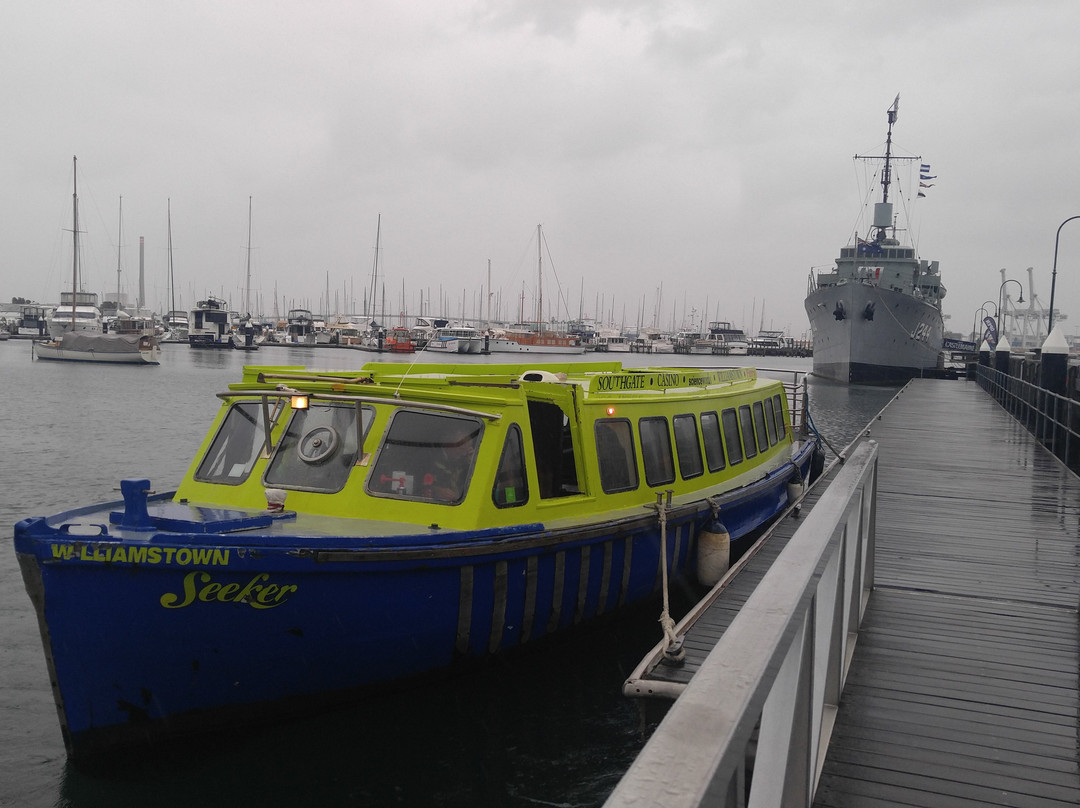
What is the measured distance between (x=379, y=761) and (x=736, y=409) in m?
8.41

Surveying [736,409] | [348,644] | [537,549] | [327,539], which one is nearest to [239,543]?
[327,539]

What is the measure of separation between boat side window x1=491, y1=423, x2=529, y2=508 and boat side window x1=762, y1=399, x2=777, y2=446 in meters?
8.54

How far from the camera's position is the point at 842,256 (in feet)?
250

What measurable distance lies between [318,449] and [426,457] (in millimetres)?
1081

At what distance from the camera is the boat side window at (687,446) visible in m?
11.8

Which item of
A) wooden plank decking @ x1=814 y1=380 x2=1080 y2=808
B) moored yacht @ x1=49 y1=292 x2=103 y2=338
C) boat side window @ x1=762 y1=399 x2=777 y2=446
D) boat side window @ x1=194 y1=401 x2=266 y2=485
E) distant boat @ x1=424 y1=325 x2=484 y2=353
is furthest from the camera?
distant boat @ x1=424 y1=325 x2=484 y2=353

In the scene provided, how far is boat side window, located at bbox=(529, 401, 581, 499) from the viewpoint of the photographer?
9609 millimetres

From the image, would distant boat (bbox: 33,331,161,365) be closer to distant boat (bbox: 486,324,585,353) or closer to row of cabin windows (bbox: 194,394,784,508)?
distant boat (bbox: 486,324,585,353)

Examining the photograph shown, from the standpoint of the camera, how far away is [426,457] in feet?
28.1

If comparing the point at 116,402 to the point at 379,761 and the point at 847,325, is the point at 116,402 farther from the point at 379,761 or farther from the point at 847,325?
the point at 847,325

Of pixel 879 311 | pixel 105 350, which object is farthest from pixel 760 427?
pixel 105 350

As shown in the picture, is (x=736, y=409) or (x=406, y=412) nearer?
(x=406, y=412)

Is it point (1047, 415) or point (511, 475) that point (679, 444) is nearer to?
point (511, 475)

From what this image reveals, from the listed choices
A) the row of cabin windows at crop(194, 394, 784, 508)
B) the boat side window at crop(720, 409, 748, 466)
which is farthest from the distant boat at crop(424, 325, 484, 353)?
the row of cabin windows at crop(194, 394, 784, 508)
